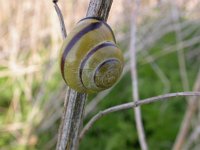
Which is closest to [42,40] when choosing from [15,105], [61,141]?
[15,105]

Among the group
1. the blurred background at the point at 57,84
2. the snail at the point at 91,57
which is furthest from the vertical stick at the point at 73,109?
the blurred background at the point at 57,84

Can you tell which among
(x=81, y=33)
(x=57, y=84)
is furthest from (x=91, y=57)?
(x=57, y=84)

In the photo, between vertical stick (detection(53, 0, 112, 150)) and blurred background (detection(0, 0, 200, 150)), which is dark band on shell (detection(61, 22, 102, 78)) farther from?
blurred background (detection(0, 0, 200, 150))

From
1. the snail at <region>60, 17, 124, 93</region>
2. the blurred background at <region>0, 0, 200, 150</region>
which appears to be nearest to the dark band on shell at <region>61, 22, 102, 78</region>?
the snail at <region>60, 17, 124, 93</region>

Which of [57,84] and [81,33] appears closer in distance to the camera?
[81,33]

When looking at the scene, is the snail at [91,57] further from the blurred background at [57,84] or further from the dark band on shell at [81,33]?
the blurred background at [57,84]

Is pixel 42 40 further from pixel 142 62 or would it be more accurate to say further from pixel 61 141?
pixel 61 141

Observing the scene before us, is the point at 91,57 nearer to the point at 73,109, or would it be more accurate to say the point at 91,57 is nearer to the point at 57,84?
the point at 73,109
